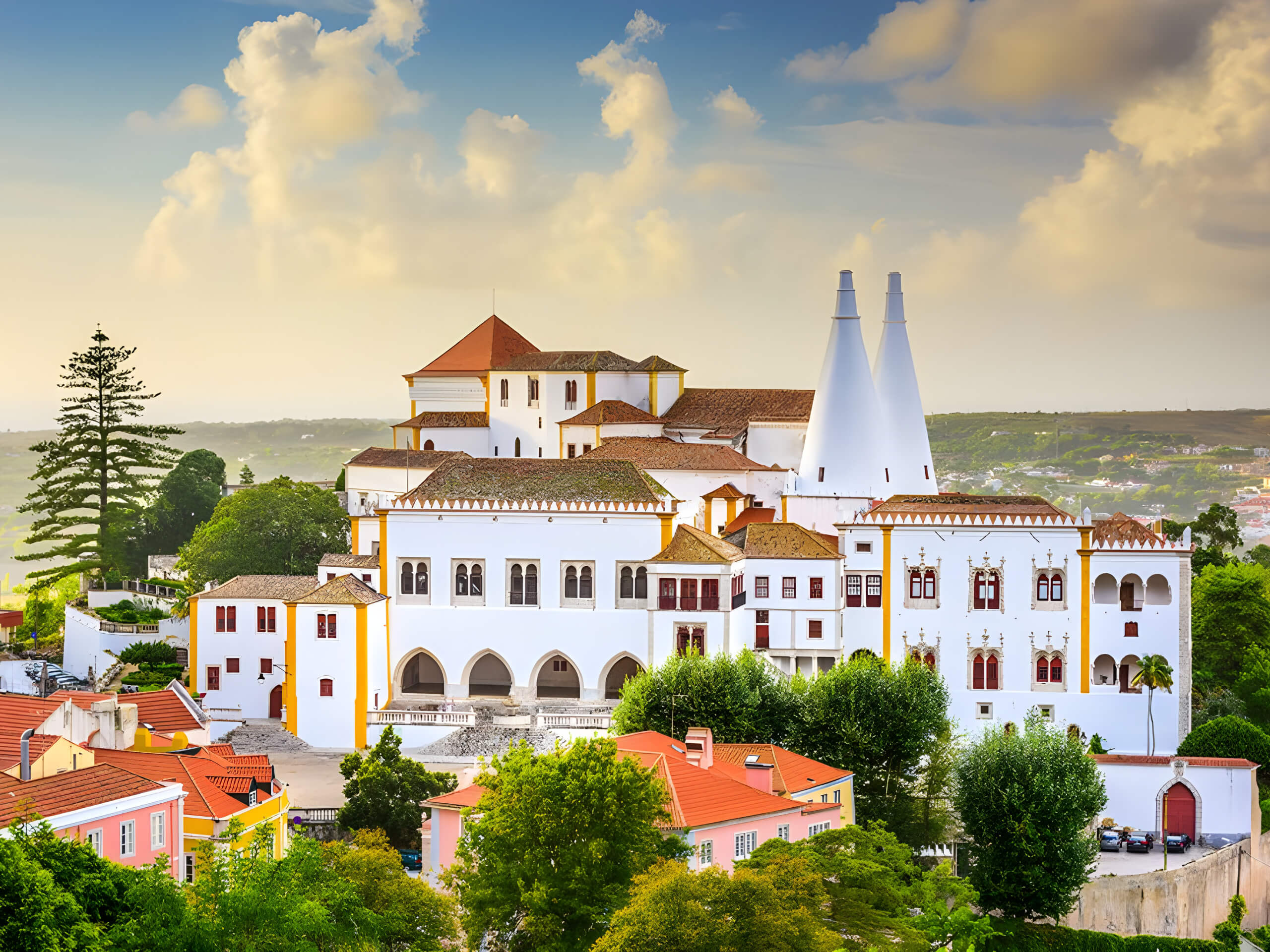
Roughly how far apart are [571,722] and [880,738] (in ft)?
32.0

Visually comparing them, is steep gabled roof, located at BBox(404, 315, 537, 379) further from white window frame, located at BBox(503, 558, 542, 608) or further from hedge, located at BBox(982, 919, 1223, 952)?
hedge, located at BBox(982, 919, 1223, 952)

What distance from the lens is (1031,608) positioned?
189 feet

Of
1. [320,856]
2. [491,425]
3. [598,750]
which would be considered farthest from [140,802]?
[491,425]

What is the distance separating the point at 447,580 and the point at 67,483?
1081 inches

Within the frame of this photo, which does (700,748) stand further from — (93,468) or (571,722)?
(93,468)

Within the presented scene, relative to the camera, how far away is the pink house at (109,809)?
3247 centimetres

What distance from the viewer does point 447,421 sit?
79.7m

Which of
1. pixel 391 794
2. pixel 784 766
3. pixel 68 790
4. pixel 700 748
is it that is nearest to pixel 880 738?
pixel 784 766

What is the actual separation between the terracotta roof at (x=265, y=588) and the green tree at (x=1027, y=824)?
22.6 metres

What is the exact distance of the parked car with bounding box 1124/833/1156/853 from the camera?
52.5 metres

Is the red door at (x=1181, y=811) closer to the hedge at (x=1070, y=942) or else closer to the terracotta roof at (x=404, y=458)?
the hedge at (x=1070, y=942)

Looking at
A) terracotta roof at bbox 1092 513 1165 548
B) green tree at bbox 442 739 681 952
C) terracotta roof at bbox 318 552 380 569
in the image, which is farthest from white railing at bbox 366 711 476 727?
terracotta roof at bbox 1092 513 1165 548

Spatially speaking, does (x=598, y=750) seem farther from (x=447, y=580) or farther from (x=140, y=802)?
(x=447, y=580)

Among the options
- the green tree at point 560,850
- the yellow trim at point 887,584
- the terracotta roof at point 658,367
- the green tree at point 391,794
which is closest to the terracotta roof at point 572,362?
the terracotta roof at point 658,367
